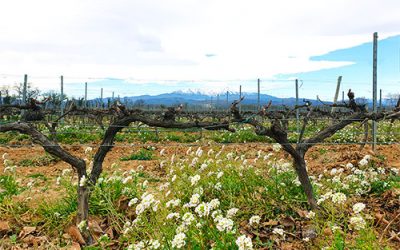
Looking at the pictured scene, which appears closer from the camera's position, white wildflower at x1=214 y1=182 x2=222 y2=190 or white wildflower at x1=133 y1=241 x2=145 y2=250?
white wildflower at x1=133 y1=241 x2=145 y2=250

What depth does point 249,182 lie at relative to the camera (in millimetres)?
5387

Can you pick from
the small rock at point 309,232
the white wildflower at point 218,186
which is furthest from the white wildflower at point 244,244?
the white wildflower at point 218,186

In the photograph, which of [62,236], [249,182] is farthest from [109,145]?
[249,182]

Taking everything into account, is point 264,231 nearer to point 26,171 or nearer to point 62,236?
point 62,236

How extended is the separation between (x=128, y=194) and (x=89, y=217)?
597 millimetres

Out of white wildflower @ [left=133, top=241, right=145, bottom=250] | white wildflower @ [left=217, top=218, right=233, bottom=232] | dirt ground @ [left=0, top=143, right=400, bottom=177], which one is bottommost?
dirt ground @ [left=0, top=143, right=400, bottom=177]

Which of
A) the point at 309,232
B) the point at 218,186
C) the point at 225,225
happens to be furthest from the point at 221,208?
the point at 225,225

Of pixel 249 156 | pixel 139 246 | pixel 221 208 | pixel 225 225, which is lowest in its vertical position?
pixel 249 156

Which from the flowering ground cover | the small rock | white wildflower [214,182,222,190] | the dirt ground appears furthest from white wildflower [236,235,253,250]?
the dirt ground

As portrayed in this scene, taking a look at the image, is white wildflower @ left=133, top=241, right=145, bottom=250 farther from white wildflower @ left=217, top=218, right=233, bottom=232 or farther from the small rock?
the small rock

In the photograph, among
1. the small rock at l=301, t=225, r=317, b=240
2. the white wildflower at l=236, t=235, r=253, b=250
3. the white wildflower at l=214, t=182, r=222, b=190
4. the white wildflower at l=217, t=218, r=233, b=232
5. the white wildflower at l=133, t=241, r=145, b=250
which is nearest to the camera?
the white wildflower at l=236, t=235, r=253, b=250

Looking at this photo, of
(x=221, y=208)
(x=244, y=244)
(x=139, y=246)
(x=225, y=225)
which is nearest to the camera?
(x=244, y=244)

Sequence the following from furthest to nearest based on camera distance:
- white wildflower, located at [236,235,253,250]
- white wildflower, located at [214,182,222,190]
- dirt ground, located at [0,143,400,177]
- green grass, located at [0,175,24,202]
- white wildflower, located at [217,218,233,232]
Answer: dirt ground, located at [0,143,400,177]
green grass, located at [0,175,24,202]
white wildflower, located at [214,182,222,190]
white wildflower, located at [217,218,233,232]
white wildflower, located at [236,235,253,250]

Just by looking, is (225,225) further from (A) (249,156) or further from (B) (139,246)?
(A) (249,156)
